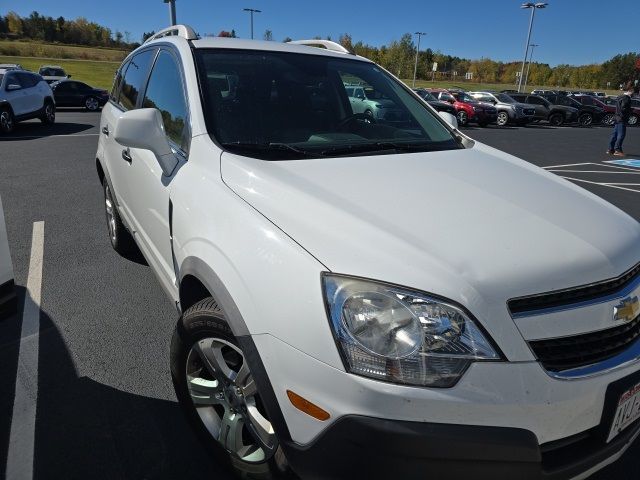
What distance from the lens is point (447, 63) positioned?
363ft

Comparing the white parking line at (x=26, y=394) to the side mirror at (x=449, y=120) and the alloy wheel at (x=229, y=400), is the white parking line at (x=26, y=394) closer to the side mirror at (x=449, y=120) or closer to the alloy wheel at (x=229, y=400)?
the alloy wheel at (x=229, y=400)

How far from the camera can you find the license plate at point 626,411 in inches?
60.2

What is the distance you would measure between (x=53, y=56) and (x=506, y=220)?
8230cm

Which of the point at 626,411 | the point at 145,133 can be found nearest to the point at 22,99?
the point at 145,133

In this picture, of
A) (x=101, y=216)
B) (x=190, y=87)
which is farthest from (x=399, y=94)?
(x=101, y=216)

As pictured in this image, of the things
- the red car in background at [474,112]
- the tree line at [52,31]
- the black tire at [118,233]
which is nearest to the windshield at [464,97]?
the red car in background at [474,112]

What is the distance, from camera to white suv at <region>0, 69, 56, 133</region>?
40.1ft

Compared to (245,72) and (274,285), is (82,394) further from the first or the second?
(245,72)

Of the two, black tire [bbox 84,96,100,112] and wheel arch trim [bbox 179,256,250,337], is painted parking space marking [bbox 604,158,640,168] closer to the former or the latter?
wheel arch trim [bbox 179,256,250,337]

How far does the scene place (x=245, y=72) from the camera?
2646 millimetres

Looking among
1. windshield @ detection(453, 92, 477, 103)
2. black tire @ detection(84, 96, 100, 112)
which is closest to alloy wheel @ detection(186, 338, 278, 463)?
black tire @ detection(84, 96, 100, 112)

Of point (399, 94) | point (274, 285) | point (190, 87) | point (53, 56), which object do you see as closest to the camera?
point (274, 285)

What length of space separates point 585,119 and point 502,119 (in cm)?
631

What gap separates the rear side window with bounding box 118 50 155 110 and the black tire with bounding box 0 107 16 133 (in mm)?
10210
